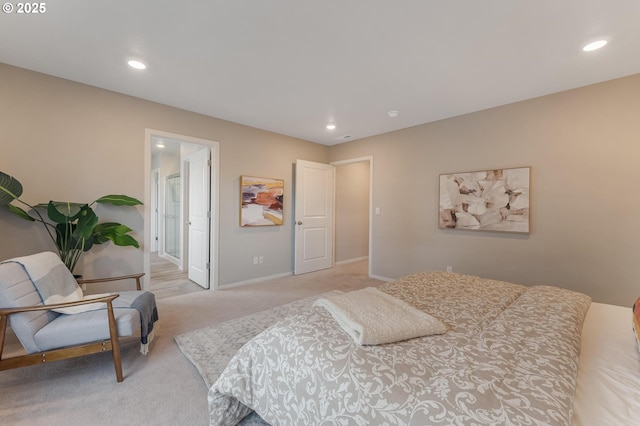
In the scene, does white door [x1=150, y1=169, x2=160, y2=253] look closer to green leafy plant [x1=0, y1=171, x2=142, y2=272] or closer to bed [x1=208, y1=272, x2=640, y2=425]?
green leafy plant [x1=0, y1=171, x2=142, y2=272]

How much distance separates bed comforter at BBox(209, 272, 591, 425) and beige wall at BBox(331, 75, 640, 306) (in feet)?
5.53

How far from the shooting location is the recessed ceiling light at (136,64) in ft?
7.80

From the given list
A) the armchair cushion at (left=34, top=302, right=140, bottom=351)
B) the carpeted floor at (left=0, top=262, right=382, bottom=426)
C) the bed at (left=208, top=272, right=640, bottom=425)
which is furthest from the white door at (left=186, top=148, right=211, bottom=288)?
the bed at (left=208, top=272, right=640, bottom=425)

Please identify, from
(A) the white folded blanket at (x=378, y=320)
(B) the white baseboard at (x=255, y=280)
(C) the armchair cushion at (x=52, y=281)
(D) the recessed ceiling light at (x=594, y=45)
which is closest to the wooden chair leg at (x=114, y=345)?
(C) the armchair cushion at (x=52, y=281)

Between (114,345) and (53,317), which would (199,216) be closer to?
(53,317)

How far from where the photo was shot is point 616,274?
256 centimetres

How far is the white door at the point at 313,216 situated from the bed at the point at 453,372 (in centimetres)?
336

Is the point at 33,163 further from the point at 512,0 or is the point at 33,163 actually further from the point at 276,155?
the point at 512,0

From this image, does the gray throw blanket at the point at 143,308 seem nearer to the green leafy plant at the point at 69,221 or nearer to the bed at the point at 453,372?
the green leafy plant at the point at 69,221

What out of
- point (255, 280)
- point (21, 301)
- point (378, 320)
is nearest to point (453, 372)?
point (378, 320)

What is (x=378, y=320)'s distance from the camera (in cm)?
123

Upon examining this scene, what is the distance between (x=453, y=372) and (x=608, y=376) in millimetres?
623

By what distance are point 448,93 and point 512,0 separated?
1.32 meters

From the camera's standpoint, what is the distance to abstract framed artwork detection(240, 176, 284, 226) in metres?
4.13
